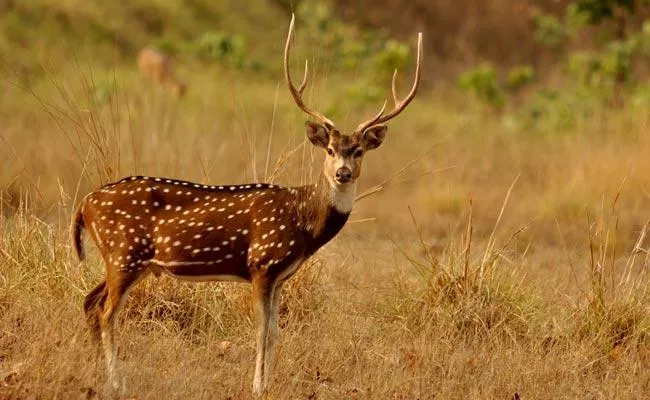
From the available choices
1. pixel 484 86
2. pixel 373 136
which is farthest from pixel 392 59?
pixel 373 136

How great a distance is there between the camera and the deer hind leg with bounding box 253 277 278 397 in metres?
7.97

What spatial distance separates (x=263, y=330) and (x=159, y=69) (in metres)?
14.7

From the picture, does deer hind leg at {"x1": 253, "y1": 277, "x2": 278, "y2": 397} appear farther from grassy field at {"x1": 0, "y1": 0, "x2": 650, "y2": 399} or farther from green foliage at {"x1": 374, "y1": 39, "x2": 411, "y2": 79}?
green foliage at {"x1": 374, "y1": 39, "x2": 411, "y2": 79}

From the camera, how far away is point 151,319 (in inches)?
368

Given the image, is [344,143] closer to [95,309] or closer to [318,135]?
[318,135]

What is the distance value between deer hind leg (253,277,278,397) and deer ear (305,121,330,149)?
0.90 m

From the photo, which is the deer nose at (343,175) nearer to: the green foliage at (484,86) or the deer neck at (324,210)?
the deer neck at (324,210)

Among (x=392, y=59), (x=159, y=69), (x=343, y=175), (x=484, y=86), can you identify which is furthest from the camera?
(x=484, y=86)

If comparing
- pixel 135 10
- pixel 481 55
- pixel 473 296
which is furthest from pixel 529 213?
pixel 481 55

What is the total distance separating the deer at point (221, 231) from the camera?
7.99 m

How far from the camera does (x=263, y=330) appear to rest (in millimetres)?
8047

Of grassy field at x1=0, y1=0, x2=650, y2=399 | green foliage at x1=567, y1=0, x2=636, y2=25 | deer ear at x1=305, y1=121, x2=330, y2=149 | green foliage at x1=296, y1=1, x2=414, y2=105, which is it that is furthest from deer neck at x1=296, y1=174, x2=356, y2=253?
green foliage at x1=567, y1=0, x2=636, y2=25

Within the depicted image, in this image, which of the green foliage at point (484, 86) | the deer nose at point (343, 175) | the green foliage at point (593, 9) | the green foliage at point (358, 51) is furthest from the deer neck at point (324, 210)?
the green foliage at point (484, 86)

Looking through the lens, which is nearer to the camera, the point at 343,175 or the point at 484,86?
the point at 343,175
